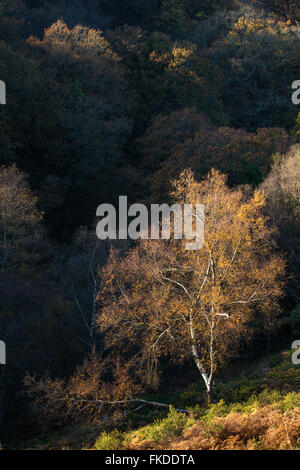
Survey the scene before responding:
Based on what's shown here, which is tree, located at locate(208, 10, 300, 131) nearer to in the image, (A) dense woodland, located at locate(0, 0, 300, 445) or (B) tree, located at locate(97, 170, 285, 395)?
(A) dense woodland, located at locate(0, 0, 300, 445)

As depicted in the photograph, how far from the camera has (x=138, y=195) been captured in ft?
131

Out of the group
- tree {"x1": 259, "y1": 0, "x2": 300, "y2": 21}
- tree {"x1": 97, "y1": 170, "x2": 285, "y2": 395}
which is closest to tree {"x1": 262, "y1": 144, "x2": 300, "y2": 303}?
tree {"x1": 97, "y1": 170, "x2": 285, "y2": 395}

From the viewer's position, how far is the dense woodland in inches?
754

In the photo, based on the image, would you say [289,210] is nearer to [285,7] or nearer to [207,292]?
[207,292]

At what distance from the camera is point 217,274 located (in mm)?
18891

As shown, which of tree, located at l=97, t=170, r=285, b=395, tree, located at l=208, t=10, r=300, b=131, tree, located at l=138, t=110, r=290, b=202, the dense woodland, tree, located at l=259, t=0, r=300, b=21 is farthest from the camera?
tree, located at l=259, t=0, r=300, b=21

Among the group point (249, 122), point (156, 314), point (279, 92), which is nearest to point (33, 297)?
point (156, 314)

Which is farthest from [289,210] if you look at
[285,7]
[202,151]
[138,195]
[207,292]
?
[285,7]

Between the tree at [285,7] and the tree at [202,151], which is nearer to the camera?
the tree at [202,151]

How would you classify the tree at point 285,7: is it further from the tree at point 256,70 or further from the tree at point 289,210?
the tree at point 289,210

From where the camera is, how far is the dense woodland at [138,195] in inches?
754

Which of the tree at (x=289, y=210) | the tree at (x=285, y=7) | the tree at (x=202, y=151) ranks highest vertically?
the tree at (x=285, y=7)

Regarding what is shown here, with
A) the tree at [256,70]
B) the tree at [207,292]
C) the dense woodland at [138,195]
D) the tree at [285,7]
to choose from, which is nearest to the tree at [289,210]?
the dense woodland at [138,195]

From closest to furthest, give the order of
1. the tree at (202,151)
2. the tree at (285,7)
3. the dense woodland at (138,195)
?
1. the dense woodland at (138,195)
2. the tree at (202,151)
3. the tree at (285,7)
